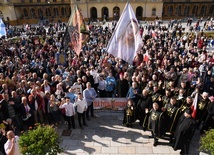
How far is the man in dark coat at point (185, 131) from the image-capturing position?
298 inches

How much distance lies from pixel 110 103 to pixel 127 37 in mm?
3346

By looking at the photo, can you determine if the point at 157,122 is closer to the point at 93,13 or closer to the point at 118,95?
the point at 118,95

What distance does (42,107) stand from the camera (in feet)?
31.2

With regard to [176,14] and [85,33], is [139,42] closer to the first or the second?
[85,33]

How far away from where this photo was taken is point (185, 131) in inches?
300

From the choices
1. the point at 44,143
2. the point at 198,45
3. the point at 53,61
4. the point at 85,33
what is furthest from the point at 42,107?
the point at 198,45

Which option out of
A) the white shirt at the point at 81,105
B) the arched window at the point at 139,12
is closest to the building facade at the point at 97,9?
the arched window at the point at 139,12

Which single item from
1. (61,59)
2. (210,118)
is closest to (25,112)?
(61,59)

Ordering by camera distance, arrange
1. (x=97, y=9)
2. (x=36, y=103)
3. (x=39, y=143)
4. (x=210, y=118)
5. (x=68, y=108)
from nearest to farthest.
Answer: (x=39, y=143) < (x=210, y=118) < (x=68, y=108) < (x=36, y=103) < (x=97, y=9)

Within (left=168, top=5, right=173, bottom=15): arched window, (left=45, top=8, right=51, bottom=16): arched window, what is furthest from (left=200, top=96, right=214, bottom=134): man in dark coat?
(left=45, top=8, right=51, bottom=16): arched window

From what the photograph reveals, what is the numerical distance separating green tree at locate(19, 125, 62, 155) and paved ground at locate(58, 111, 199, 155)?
2260 mm

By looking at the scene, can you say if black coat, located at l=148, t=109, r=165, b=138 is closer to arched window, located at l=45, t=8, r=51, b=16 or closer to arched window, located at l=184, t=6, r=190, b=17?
arched window, located at l=184, t=6, r=190, b=17

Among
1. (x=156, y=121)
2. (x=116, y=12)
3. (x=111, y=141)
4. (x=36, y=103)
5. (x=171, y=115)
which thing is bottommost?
(x=111, y=141)

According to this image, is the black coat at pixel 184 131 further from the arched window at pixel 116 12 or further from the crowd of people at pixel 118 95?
the arched window at pixel 116 12
